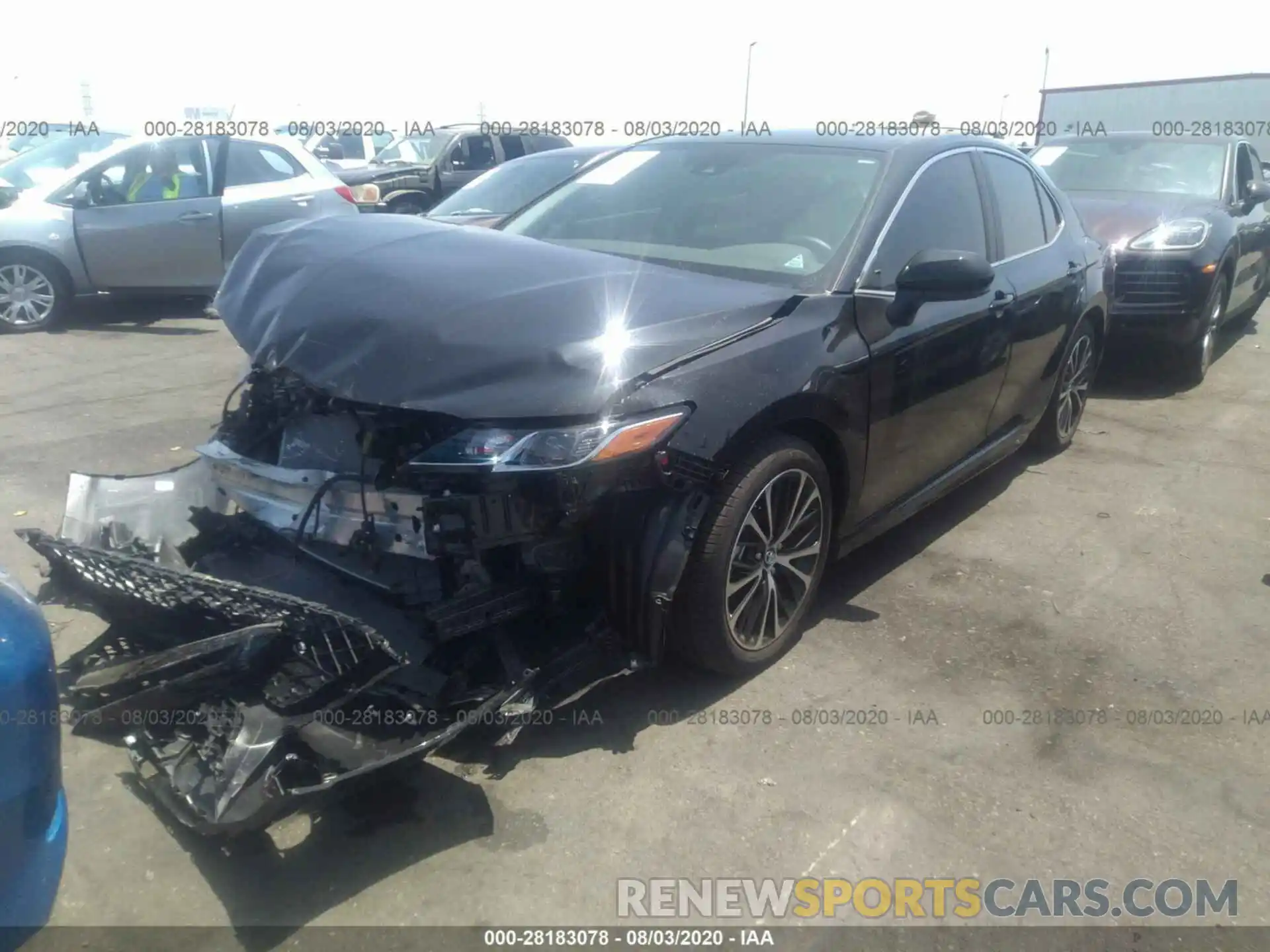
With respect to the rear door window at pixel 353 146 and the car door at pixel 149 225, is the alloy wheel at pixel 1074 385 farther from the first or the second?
the rear door window at pixel 353 146

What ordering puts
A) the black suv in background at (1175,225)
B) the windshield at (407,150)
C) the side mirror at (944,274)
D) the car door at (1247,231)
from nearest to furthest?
the side mirror at (944,274) → the black suv in background at (1175,225) → the car door at (1247,231) → the windshield at (407,150)

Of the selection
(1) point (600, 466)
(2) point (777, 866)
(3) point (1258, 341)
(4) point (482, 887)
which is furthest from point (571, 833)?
(3) point (1258, 341)

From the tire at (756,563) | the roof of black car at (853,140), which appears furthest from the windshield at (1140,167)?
the tire at (756,563)

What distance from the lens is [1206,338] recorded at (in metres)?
7.34

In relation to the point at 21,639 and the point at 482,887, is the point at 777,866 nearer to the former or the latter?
the point at 482,887

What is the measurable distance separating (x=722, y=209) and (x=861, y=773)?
210 cm

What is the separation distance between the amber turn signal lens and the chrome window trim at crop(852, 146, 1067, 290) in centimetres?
104

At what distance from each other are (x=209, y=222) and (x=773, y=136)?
627cm

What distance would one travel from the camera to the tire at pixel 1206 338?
717 centimetres

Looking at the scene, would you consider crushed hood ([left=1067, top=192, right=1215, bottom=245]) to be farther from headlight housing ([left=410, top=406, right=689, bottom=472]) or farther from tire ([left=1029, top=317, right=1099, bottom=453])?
headlight housing ([left=410, top=406, right=689, bottom=472])

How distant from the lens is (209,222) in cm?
868

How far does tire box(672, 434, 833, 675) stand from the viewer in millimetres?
2957

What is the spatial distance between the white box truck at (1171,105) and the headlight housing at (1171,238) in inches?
650

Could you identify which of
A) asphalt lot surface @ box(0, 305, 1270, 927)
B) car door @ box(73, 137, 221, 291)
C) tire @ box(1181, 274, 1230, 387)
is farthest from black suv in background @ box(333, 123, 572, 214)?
asphalt lot surface @ box(0, 305, 1270, 927)
